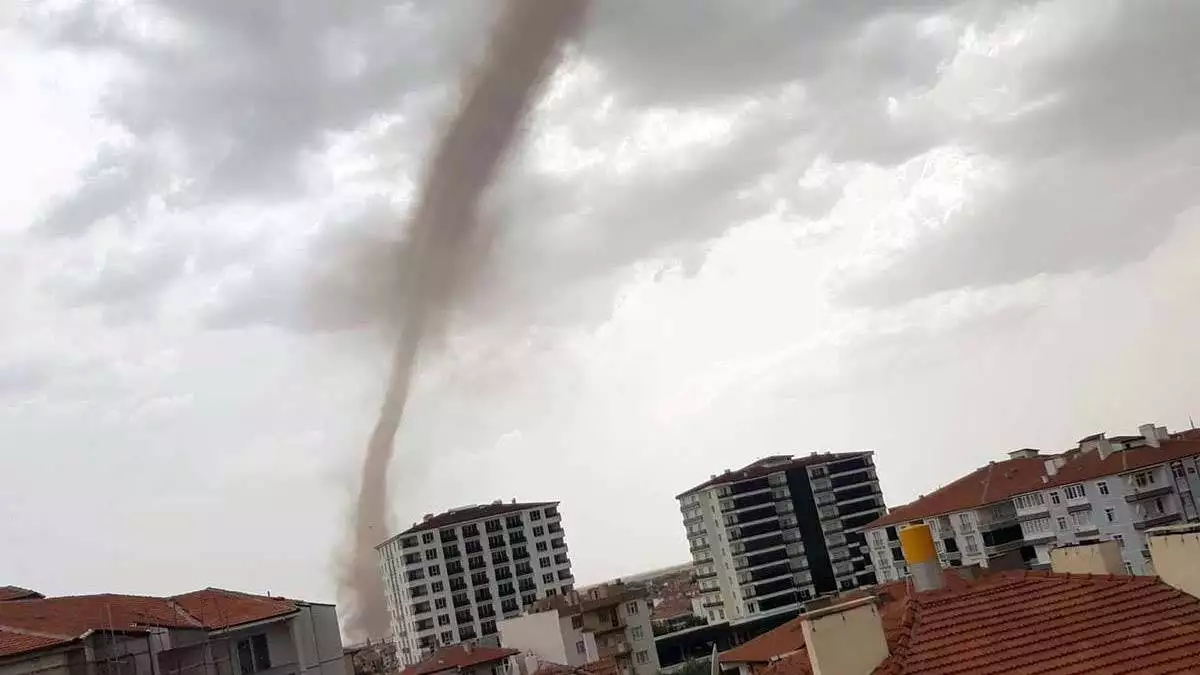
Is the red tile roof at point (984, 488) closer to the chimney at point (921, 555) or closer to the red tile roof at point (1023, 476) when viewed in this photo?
the red tile roof at point (1023, 476)

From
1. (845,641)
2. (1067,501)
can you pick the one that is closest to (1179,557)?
(845,641)

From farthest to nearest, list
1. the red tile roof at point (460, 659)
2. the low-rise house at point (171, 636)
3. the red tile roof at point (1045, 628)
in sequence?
the red tile roof at point (460, 659)
the low-rise house at point (171, 636)
the red tile roof at point (1045, 628)

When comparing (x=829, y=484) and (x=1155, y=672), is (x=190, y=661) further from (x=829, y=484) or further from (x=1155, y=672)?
(x=829, y=484)

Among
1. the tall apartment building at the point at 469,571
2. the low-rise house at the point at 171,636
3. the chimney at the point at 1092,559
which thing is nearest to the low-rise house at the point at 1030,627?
the chimney at the point at 1092,559

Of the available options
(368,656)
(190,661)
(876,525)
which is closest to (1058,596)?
(190,661)

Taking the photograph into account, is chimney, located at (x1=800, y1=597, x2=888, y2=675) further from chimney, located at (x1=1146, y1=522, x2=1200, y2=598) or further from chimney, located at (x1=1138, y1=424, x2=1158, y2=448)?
chimney, located at (x1=1138, y1=424, x2=1158, y2=448)

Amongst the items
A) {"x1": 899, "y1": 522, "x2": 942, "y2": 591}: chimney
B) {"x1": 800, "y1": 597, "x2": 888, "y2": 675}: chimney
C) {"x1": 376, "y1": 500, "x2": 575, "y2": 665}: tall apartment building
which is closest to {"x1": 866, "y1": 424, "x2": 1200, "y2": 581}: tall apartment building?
{"x1": 376, "y1": 500, "x2": 575, "y2": 665}: tall apartment building

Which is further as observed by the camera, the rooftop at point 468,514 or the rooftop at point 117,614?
the rooftop at point 468,514
